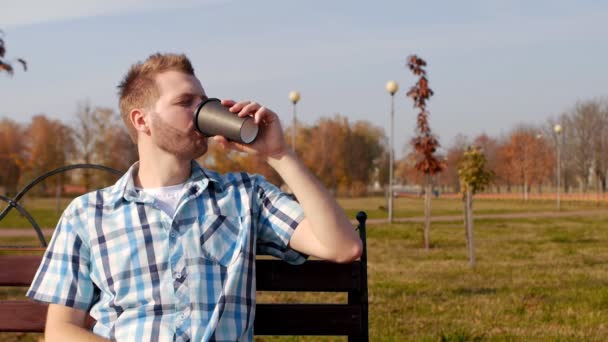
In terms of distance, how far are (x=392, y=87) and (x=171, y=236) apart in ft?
69.5

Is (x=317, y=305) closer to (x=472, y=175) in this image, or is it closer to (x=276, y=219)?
(x=276, y=219)

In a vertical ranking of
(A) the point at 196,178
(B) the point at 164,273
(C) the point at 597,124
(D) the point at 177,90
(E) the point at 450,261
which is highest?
(C) the point at 597,124

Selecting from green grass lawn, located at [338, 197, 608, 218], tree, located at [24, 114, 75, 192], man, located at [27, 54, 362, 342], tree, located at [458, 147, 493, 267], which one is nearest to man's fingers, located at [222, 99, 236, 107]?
man, located at [27, 54, 362, 342]

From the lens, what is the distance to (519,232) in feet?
63.6

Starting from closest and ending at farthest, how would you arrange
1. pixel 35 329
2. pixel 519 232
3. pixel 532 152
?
pixel 35 329, pixel 519 232, pixel 532 152

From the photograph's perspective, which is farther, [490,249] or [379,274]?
[490,249]

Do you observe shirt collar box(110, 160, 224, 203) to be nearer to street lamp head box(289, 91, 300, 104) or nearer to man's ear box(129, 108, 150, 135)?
man's ear box(129, 108, 150, 135)

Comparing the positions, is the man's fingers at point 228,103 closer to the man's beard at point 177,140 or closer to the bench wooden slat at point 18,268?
the man's beard at point 177,140

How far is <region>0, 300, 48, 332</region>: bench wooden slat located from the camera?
262 centimetres

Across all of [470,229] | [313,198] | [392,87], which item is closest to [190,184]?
[313,198]

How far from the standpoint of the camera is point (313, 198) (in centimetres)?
221

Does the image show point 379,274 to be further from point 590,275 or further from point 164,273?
point 164,273

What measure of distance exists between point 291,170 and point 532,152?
2378 inches

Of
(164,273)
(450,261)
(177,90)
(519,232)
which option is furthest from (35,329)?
(519,232)
